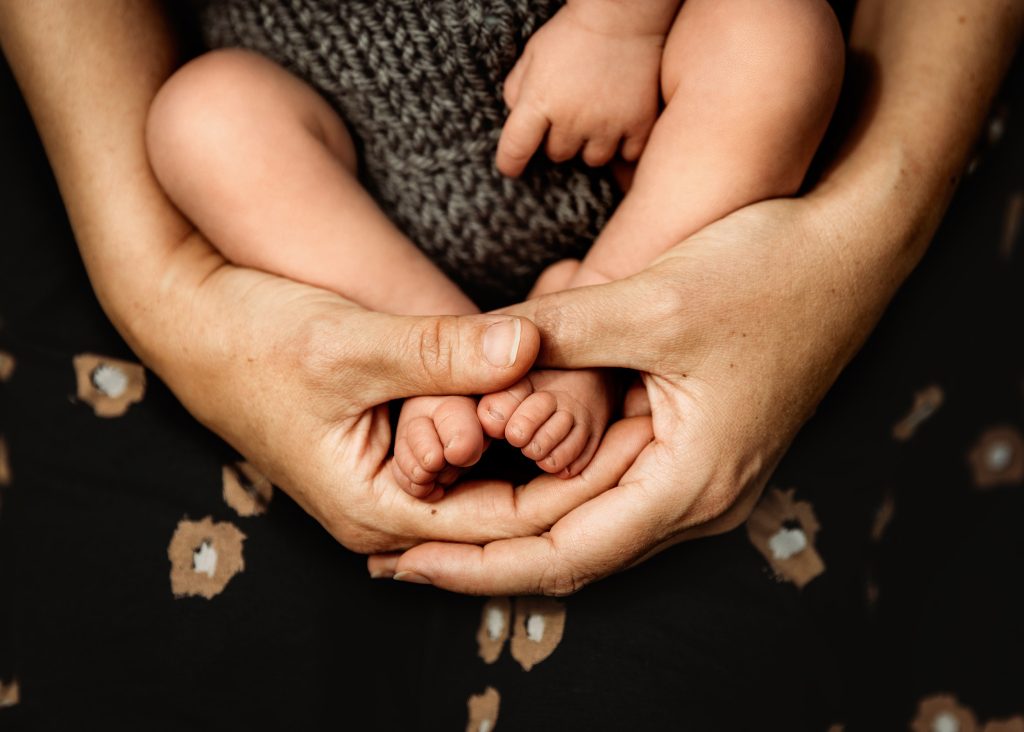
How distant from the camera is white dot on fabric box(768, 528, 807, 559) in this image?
75cm

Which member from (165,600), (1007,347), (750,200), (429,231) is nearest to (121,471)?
(165,600)

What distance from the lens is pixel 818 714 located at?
71 cm

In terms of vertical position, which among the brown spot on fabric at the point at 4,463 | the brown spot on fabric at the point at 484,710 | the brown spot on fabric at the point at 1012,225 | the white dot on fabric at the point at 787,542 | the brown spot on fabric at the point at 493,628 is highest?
the brown spot on fabric at the point at 1012,225

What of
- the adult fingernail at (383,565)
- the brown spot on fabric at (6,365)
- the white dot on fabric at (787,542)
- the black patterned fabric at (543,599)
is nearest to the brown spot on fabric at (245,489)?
the black patterned fabric at (543,599)

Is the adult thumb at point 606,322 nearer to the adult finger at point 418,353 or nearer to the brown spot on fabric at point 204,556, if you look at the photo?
the adult finger at point 418,353

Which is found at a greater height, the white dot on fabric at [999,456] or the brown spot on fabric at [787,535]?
the white dot on fabric at [999,456]

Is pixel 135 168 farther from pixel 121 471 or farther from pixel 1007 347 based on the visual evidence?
pixel 1007 347

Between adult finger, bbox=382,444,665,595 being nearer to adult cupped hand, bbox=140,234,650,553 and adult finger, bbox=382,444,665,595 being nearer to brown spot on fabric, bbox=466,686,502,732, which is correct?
adult cupped hand, bbox=140,234,650,553

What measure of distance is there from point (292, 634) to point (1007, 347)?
793 mm

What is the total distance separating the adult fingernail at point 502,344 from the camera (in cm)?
61

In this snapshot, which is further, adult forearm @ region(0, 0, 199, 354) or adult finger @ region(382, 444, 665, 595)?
adult forearm @ region(0, 0, 199, 354)

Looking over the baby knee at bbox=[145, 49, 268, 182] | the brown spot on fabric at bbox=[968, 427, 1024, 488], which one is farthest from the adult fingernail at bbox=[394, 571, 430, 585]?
the brown spot on fabric at bbox=[968, 427, 1024, 488]

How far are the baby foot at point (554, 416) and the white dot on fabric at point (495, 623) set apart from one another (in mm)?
185

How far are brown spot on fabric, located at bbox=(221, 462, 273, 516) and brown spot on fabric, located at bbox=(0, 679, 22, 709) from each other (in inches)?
9.6
